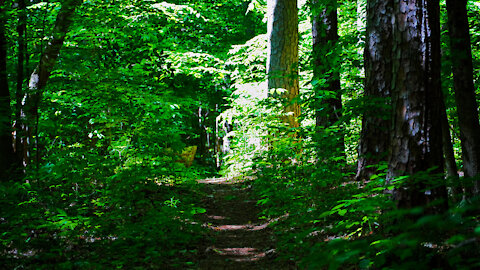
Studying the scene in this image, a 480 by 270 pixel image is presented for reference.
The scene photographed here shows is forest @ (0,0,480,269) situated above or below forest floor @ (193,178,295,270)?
above

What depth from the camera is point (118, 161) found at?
5945 millimetres

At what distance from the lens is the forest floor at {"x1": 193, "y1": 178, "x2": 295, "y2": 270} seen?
4.34 m

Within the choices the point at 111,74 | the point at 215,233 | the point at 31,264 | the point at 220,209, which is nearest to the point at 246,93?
the point at 220,209

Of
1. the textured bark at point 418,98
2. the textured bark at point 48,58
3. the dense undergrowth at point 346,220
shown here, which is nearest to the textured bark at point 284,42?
the dense undergrowth at point 346,220

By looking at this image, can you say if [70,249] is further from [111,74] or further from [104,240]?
[111,74]

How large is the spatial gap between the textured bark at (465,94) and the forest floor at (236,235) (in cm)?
221

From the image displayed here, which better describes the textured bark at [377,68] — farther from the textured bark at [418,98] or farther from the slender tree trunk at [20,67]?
the slender tree trunk at [20,67]

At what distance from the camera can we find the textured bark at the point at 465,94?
12.2ft

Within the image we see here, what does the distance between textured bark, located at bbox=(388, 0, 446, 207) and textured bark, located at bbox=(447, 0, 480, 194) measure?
561 mm

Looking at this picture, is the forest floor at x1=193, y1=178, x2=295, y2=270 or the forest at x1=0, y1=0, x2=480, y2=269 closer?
the forest at x1=0, y1=0, x2=480, y2=269

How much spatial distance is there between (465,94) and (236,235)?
3629mm

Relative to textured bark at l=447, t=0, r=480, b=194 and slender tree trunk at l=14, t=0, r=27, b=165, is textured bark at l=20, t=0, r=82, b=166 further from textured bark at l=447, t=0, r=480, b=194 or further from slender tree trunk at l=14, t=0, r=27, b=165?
textured bark at l=447, t=0, r=480, b=194

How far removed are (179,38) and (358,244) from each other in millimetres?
15203

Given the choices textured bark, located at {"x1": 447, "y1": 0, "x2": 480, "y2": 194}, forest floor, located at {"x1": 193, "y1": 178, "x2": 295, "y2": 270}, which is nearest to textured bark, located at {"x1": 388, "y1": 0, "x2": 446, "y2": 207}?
textured bark, located at {"x1": 447, "y1": 0, "x2": 480, "y2": 194}
